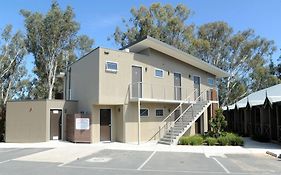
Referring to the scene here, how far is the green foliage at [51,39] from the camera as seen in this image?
34.8 metres

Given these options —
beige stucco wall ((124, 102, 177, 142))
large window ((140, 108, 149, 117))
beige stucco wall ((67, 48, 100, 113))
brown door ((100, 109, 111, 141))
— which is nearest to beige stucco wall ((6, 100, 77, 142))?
beige stucco wall ((67, 48, 100, 113))

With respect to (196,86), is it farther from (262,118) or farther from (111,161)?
(111,161)

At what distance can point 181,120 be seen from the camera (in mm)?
21578

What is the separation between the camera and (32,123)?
19.8m

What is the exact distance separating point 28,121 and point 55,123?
1676 millimetres

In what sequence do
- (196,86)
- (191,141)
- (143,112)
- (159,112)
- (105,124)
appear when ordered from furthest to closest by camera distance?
(196,86) → (159,112) → (143,112) → (105,124) → (191,141)

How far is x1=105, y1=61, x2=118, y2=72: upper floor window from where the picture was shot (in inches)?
771

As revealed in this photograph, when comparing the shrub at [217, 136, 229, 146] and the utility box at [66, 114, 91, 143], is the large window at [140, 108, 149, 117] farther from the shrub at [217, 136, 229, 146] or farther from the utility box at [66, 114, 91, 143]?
the shrub at [217, 136, 229, 146]

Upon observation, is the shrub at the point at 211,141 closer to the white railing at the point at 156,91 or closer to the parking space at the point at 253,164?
the parking space at the point at 253,164

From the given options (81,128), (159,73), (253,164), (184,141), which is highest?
(159,73)

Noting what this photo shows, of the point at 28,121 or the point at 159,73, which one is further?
the point at 159,73

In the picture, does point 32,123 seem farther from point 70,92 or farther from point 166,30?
point 166,30

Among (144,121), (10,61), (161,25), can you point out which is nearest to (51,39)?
(10,61)

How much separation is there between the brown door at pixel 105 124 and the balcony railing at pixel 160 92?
197 centimetres
